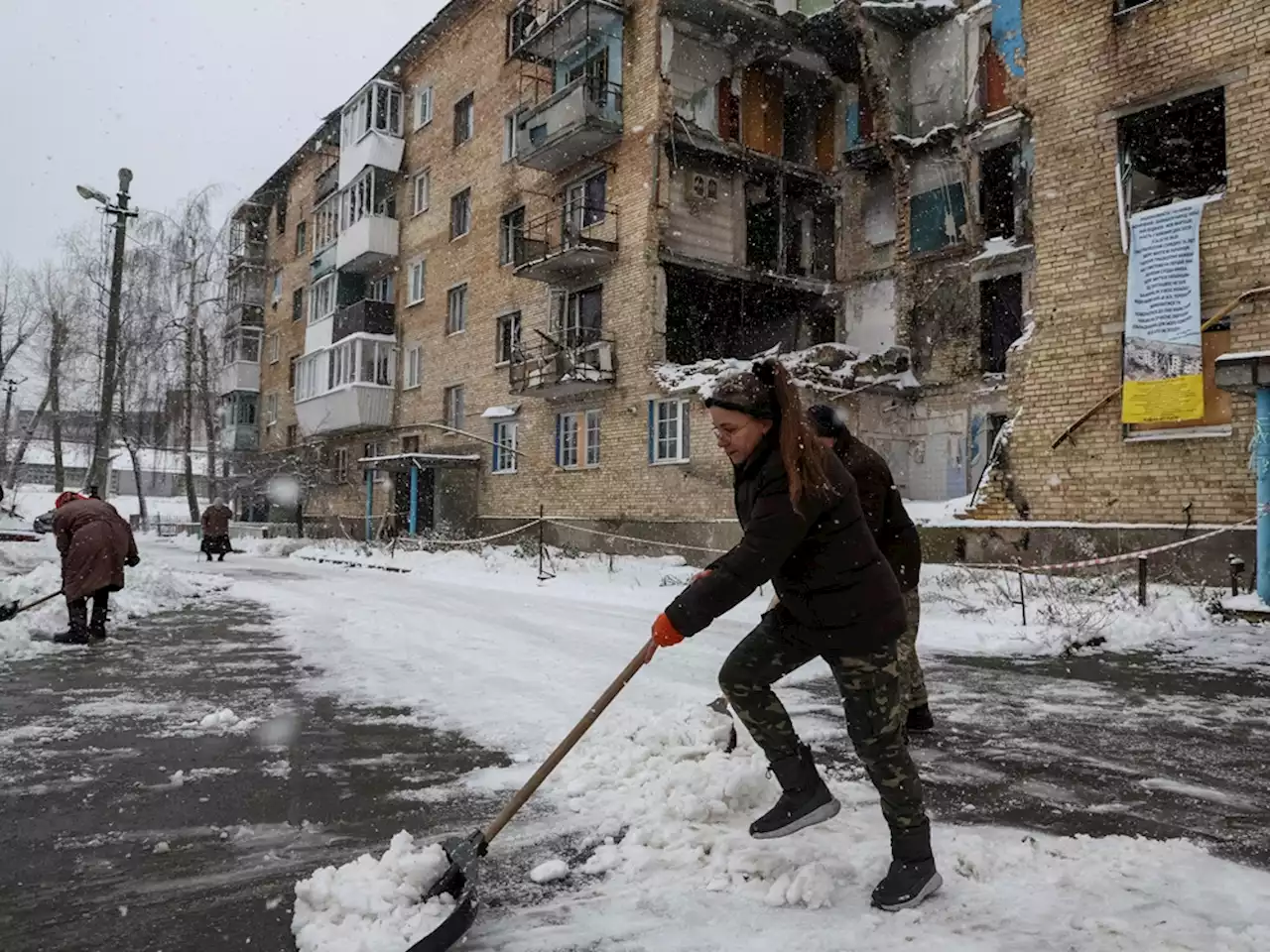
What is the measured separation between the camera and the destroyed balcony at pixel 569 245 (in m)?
20.5

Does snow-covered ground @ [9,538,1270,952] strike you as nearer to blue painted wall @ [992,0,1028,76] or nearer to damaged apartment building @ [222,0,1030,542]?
damaged apartment building @ [222,0,1030,542]

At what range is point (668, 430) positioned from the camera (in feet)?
63.9

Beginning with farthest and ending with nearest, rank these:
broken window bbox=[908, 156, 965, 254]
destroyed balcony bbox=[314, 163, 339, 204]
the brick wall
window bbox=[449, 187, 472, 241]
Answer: destroyed balcony bbox=[314, 163, 339, 204] → window bbox=[449, 187, 472, 241] → broken window bbox=[908, 156, 965, 254] → the brick wall

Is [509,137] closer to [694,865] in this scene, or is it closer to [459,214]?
[459,214]

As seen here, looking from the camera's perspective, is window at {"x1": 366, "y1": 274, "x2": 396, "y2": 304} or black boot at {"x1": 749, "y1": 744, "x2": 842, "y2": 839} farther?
A: window at {"x1": 366, "y1": 274, "x2": 396, "y2": 304}

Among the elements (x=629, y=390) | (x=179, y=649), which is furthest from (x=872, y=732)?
(x=629, y=390)

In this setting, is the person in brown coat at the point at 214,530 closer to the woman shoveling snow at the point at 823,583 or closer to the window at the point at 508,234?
the window at the point at 508,234

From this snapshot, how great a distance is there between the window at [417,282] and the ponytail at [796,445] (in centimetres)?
2745

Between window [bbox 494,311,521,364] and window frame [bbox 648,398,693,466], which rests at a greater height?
window [bbox 494,311,521,364]

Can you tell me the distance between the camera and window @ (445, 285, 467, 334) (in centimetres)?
2688

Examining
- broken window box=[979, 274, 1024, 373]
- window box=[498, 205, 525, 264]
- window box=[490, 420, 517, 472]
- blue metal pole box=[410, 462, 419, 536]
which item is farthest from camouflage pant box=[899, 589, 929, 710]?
blue metal pole box=[410, 462, 419, 536]

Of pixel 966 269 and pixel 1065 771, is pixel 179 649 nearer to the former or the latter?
pixel 1065 771

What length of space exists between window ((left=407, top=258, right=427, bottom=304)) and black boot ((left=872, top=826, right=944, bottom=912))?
28.0 meters

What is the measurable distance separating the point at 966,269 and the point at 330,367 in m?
21.9
